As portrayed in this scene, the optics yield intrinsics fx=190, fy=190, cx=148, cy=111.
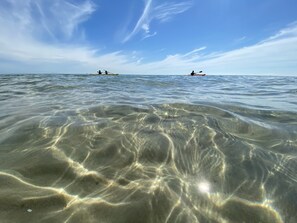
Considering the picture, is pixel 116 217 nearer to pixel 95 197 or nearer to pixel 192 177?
pixel 95 197

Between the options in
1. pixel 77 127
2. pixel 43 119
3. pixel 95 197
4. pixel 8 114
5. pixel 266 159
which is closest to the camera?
pixel 95 197

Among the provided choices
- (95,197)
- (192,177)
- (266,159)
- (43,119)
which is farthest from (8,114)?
(266,159)

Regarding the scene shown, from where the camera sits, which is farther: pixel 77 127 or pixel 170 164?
pixel 77 127

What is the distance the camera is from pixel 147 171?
6.98ft

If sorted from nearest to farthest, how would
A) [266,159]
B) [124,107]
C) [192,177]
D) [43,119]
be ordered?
[192,177] → [266,159] → [43,119] → [124,107]

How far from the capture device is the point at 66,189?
1.83 meters

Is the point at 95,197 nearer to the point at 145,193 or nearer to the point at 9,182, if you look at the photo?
the point at 145,193

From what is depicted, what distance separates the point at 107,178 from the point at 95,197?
11.1 inches

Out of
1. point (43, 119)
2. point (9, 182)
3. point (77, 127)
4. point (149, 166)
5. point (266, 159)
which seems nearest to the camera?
point (9, 182)

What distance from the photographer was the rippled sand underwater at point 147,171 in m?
1.61

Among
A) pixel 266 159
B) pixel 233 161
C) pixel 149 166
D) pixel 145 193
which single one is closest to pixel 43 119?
pixel 149 166

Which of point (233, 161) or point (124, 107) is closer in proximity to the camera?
point (233, 161)

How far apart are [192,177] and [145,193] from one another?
573 mm

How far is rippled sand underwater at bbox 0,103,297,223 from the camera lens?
1.61m
